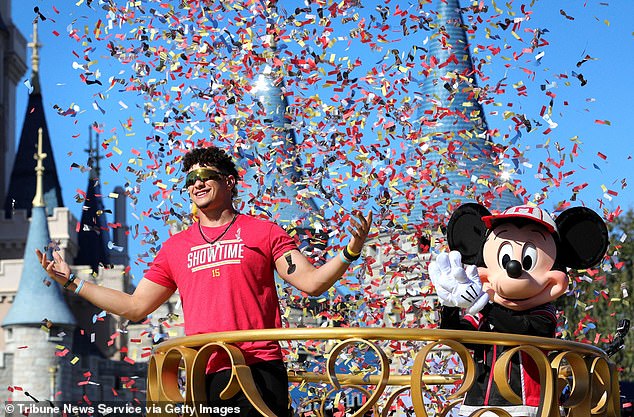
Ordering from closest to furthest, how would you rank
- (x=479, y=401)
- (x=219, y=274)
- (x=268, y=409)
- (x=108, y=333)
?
(x=268, y=409) < (x=219, y=274) < (x=479, y=401) < (x=108, y=333)

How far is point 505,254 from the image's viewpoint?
195 inches

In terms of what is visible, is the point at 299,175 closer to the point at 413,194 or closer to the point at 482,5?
the point at 413,194

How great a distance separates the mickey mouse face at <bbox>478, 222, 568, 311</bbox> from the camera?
488cm

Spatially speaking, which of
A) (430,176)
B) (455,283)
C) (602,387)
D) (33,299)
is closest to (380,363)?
(455,283)

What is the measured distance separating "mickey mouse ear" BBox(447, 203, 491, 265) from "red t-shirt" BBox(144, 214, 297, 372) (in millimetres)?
1150

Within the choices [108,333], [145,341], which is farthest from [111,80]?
[108,333]

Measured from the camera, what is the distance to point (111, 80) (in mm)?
7137

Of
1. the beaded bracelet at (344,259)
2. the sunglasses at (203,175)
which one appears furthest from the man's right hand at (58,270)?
the beaded bracelet at (344,259)

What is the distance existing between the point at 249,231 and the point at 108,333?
139 feet

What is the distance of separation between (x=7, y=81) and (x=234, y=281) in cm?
5295

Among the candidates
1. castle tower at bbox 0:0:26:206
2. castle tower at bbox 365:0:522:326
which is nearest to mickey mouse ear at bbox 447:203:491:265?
castle tower at bbox 365:0:522:326

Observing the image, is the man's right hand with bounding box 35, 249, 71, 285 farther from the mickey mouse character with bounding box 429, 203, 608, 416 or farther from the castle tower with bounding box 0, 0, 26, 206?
the castle tower with bounding box 0, 0, 26, 206

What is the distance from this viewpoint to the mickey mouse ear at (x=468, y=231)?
5.13 metres

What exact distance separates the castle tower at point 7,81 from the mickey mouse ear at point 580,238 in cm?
5019
